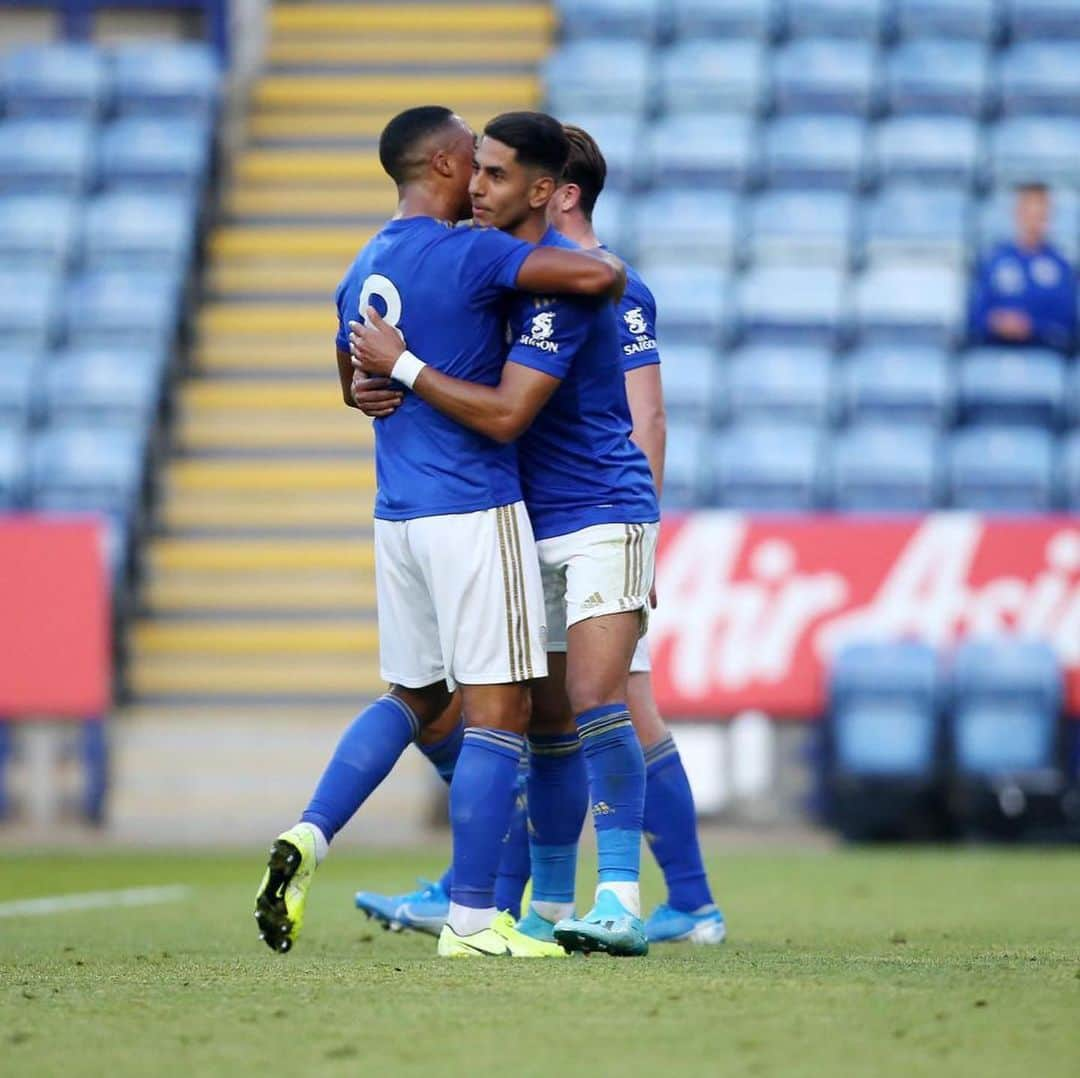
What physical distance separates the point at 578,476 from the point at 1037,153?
8713 millimetres

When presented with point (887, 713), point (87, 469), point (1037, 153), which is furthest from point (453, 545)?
point (1037, 153)

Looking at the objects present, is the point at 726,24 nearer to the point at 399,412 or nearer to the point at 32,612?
the point at 32,612

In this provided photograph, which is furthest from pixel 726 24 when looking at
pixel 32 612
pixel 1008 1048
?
pixel 1008 1048

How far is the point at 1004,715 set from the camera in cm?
1006

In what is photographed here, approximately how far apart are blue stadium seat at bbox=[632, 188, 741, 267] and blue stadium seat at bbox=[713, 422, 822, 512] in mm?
1649

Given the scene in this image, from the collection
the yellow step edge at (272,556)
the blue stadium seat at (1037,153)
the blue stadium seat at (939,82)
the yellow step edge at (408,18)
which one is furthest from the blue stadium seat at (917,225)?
the yellow step edge at (272,556)

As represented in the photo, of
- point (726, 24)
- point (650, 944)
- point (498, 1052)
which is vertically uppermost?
point (726, 24)

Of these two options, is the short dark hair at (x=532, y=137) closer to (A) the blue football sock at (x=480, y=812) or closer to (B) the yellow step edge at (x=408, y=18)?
(A) the blue football sock at (x=480, y=812)

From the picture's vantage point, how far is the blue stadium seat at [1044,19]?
1386cm

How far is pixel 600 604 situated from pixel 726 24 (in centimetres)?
974

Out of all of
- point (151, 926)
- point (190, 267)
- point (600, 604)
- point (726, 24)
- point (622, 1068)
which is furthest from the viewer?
point (726, 24)

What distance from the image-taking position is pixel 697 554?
34.2 ft

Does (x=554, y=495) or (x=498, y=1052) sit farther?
(x=554, y=495)

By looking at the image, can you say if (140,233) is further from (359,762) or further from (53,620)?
(359,762)
